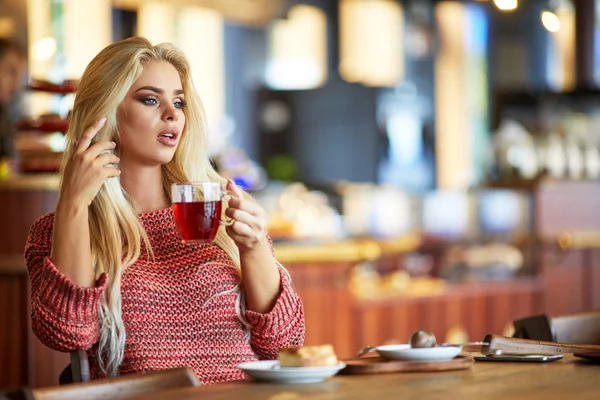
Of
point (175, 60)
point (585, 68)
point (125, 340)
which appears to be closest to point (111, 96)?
point (175, 60)

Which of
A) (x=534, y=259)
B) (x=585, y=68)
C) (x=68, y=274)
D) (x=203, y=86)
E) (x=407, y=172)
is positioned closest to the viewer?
(x=68, y=274)

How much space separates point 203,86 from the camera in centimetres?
998

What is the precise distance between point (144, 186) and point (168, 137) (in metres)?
0.16

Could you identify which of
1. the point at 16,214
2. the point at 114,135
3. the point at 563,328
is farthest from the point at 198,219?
the point at 16,214

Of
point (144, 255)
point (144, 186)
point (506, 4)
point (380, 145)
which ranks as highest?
point (380, 145)

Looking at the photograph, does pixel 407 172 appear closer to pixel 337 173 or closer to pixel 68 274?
pixel 337 173

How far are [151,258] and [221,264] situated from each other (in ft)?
0.55

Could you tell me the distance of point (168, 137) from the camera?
2.44 meters

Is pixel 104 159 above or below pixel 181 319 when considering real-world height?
above

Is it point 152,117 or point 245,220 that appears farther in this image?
point 152,117

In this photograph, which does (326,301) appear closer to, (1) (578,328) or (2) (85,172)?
(1) (578,328)

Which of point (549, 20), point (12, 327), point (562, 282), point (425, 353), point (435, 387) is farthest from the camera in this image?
point (562, 282)

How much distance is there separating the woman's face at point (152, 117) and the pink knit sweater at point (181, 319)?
9.7 inches

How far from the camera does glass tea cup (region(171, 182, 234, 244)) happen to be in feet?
6.87
